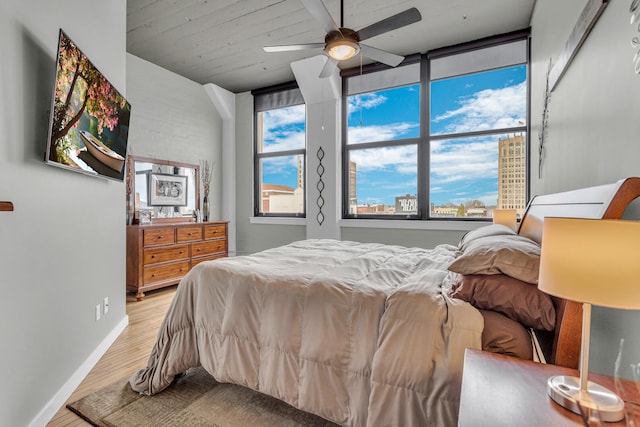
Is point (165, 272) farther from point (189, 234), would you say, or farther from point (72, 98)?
point (72, 98)

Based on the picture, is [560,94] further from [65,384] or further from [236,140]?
[236,140]

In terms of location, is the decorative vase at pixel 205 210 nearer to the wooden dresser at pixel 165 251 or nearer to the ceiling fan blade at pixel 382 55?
the wooden dresser at pixel 165 251

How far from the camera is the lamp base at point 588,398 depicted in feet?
2.43

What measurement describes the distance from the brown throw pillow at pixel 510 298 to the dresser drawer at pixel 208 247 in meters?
3.84

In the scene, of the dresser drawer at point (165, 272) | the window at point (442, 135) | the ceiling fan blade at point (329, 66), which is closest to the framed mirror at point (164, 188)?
the dresser drawer at point (165, 272)

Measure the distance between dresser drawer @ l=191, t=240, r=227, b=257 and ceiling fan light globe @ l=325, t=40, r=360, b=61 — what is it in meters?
3.10

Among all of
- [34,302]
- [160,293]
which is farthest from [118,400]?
[160,293]

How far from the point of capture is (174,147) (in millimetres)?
4863

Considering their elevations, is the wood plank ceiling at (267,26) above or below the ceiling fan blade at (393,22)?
above

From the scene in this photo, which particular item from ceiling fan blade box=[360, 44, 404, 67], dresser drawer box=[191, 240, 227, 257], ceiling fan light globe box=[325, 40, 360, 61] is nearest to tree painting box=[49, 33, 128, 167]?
ceiling fan light globe box=[325, 40, 360, 61]

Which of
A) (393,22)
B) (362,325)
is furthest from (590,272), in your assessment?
(393,22)

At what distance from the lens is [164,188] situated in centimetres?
463

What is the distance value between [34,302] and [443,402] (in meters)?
1.94

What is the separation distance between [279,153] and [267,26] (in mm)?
2145
